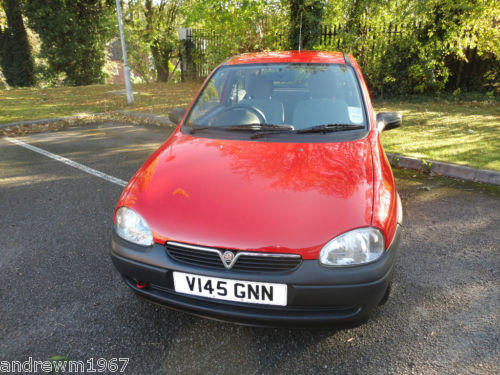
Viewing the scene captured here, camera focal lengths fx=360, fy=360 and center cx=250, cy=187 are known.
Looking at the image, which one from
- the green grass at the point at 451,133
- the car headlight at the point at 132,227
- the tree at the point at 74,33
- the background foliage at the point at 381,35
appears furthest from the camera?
the tree at the point at 74,33

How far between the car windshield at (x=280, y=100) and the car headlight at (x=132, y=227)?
102 cm

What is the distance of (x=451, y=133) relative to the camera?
5898 millimetres

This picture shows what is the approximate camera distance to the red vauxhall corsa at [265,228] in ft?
5.57

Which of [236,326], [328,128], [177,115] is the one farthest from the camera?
[177,115]

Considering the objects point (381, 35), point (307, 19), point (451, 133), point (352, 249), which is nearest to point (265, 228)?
point (352, 249)

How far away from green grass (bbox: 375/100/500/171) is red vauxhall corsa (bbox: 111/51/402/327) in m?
2.81

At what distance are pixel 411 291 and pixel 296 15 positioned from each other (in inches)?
364

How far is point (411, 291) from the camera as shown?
7.87 ft

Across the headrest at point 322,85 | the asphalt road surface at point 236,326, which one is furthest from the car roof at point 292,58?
the asphalt road surface at point 236,326

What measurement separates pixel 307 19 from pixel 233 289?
9.41 m

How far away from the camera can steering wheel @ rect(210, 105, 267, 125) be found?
2.77 m

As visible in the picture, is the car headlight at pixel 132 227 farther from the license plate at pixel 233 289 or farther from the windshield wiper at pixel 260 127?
the windshield wiper at pixel 260 127

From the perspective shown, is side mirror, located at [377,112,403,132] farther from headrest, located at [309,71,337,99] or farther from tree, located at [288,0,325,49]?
tree, located at [288,0,325,49]

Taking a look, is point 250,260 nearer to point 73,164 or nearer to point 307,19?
point 73,164
